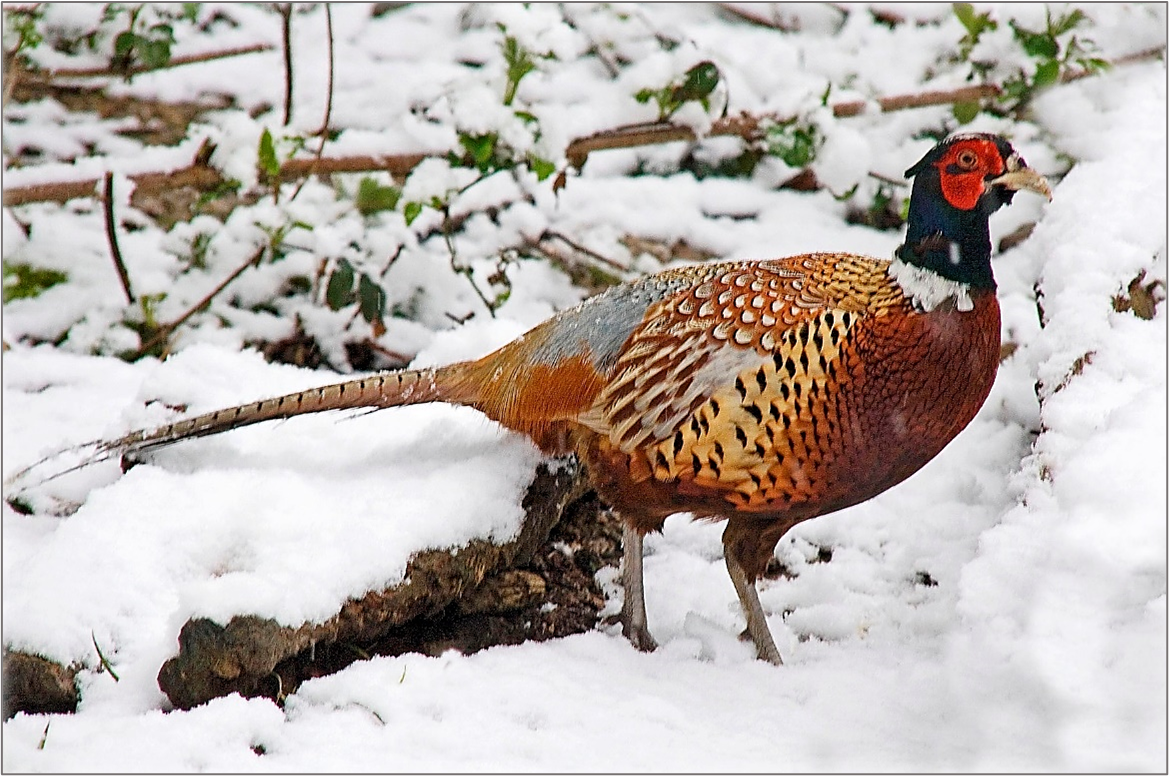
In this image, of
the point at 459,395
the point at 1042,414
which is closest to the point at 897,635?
the point at 1042,414

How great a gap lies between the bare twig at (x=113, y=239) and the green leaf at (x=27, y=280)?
0.28 meters

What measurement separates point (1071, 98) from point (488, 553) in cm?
317

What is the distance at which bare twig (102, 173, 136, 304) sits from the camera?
3717mm

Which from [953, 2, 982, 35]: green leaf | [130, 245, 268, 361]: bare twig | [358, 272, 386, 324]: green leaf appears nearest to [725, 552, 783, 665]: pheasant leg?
[358, 272, 386, 324]: green leaf

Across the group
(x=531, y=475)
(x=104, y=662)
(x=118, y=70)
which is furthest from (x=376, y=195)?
(x=104, y=662)

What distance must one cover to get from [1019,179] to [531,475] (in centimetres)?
124

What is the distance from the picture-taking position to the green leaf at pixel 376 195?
3990 mm

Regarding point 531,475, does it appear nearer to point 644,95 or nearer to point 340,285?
point 340,285

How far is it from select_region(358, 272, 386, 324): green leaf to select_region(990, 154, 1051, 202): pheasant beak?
83.0 inches

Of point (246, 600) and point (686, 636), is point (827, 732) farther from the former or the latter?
point (246, 600)

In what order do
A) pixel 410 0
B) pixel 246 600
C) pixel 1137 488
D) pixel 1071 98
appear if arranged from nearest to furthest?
pixel 1137 488 → pixel 246 600 → pixel 1071 98 → pixel 410 0

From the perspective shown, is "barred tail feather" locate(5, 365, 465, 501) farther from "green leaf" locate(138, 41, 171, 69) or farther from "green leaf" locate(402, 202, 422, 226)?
"green leaf" locate(138, 41, 171, 69)

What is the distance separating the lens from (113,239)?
3787mm

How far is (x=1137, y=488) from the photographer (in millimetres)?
2031
